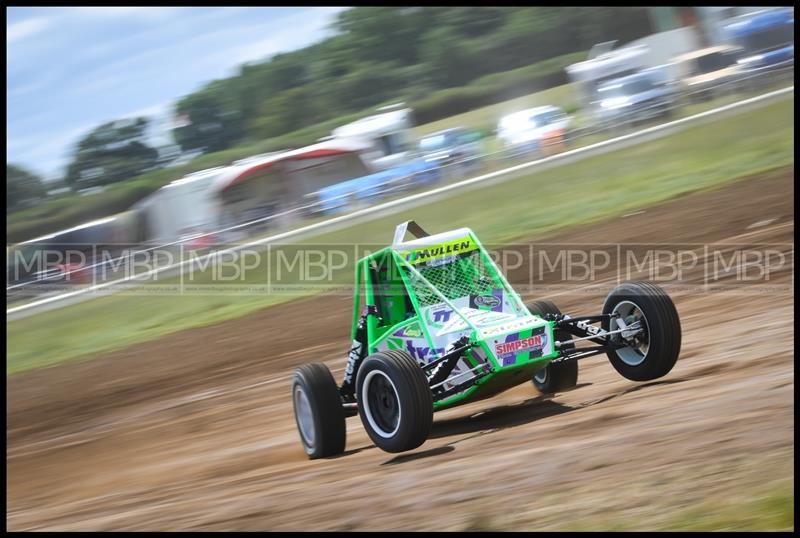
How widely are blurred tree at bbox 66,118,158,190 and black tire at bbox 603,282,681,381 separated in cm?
1445

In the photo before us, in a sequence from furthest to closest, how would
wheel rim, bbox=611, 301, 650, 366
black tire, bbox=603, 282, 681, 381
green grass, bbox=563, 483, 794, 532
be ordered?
1. wheel rim, bbox=611, 301, 650, 366
2. black tire, bbox=603, 282, 681, 381
3. green grass, bbox=563, 483, 794, 532

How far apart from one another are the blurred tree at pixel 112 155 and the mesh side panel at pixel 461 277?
44.9ft

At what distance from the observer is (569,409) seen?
6.67 m

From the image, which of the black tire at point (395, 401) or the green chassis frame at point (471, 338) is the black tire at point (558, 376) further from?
the black tire at point (395, 401)

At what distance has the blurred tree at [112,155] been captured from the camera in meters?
19.7

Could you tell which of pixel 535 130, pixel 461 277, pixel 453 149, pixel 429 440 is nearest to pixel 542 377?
pixel 461 277

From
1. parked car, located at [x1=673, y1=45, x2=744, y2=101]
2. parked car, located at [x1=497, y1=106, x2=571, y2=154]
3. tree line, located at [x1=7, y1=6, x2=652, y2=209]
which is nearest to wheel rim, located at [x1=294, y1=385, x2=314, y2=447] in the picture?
parked car, located at [x1=497, y1=106, x2=571, y2=154]

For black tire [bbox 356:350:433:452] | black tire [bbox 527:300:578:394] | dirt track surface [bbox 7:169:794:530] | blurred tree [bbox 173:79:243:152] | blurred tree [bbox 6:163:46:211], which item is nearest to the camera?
dirt track surface [bbox 7:169:794:530]

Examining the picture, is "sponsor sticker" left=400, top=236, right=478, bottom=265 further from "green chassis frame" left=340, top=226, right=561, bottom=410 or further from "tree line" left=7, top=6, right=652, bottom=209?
"tree line" left=7, top=6, right=652, bottom=209

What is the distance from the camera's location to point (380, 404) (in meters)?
6.35

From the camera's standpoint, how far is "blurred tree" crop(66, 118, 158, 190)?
19734mm

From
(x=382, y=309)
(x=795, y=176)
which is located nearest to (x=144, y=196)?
(x=795, y=176)

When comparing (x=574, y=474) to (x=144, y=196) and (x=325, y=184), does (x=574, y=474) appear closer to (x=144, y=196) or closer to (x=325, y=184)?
(x=325, y=184)

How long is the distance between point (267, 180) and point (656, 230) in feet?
23.6
